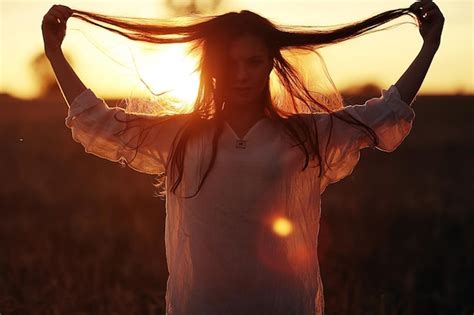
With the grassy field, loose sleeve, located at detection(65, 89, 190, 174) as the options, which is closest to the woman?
loose sleeve, located at detection(65, 89, 190, 174)

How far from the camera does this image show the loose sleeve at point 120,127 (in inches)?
123

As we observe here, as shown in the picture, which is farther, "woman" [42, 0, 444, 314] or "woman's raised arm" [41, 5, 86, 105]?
"woman's raised arm" [41, 5, 86, 105]

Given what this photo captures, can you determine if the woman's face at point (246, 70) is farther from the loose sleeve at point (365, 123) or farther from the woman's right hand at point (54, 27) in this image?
the woman's right hand at point (54, 27)

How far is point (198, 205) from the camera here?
10.1ft

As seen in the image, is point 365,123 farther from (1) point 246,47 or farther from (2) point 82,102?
(2) point 82,102

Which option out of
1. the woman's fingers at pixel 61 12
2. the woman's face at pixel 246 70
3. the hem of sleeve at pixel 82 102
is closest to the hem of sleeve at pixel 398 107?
the woman's face at pixel 246 70

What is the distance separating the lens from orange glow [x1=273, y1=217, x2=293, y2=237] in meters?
3.08

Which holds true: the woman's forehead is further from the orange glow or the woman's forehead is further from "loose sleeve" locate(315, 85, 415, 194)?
the orange glow

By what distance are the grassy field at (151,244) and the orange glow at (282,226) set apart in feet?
8.08

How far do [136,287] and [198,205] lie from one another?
3.31m

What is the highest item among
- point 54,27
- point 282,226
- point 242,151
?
point 54,27

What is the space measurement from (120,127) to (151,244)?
4431mm

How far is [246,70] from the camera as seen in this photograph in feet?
10.2

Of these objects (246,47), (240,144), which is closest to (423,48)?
(246,47)
